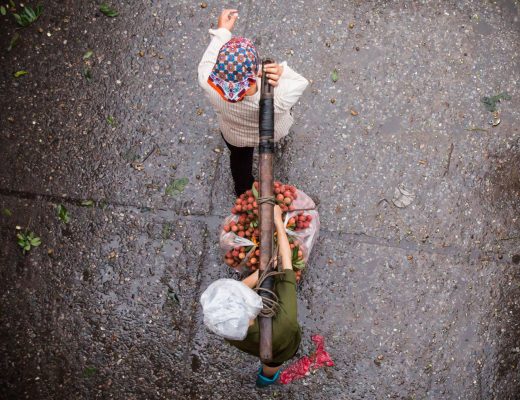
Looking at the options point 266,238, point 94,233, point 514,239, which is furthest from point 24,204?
point 514,239

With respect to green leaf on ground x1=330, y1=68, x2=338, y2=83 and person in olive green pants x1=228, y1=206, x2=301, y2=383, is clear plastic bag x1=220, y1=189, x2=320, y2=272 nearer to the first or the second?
person in olive green pants x1=228, y1=206, x2=301, y2=383

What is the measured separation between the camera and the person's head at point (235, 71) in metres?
2.50

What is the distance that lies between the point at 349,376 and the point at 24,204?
2.98m

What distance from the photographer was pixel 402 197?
3889 mm

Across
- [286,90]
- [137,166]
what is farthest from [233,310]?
[137,166]

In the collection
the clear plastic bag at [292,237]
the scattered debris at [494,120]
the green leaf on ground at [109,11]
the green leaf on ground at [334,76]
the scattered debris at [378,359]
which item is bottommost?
the scattered debris at [378,359]

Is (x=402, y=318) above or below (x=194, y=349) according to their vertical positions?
above

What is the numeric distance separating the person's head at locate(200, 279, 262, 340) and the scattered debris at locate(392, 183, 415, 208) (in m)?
1.90

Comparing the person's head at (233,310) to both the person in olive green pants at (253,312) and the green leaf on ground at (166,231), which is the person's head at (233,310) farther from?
the green leaf on ground at (166,231)

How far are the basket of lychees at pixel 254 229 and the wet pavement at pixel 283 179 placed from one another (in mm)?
617

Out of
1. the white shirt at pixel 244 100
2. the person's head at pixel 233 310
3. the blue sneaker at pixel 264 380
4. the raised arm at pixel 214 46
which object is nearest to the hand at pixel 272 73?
the white shirt at pixel 244 100

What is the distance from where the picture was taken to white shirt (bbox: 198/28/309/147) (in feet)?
8.91

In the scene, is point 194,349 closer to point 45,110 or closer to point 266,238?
point 266,238

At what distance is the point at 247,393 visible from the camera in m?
3.68
